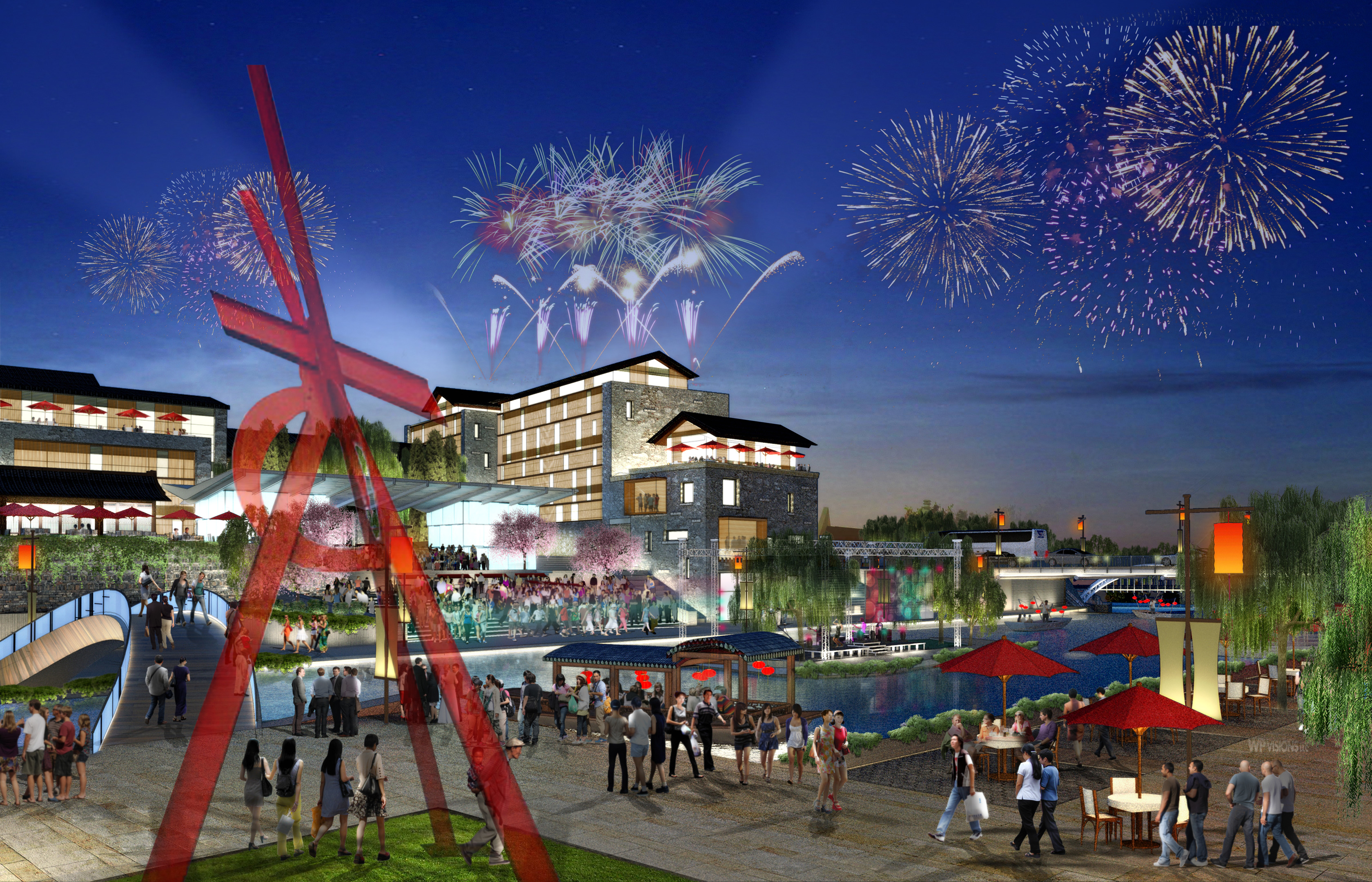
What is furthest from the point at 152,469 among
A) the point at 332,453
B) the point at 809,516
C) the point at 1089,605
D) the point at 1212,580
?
the point at 1089,605

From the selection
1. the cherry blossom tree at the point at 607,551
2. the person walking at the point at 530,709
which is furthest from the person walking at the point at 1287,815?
the cherry blossom tree at the point at 607,551

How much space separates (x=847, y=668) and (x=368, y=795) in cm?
3263

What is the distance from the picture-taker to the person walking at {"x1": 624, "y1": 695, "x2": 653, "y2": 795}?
56.2 ft

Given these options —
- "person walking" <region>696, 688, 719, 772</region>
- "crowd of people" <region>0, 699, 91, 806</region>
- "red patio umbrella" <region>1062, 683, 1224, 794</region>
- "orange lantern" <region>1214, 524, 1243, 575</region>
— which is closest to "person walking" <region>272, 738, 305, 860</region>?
"crowd of people" <region>0, 699, 91, 806</region>

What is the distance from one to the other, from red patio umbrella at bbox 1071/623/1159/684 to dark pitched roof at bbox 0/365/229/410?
65.7 metres

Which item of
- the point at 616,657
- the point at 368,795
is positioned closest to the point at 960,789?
the point at 368,795

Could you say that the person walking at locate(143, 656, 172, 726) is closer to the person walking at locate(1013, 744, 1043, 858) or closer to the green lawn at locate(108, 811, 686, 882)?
the green lawn at locate(108, 811, 686, 882)

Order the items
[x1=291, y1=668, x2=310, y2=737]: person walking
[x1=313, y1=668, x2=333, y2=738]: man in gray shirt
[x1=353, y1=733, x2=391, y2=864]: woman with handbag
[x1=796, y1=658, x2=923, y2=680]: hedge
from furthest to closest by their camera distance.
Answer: [x1=796, y1=658, x2=923, y2=680]: hedge, [x1=313, y1=668, x2=333, y2=738]: man in gray shirt, [x1=291, y1=668, x2=310, y2=737]: person walking, [x1=353, y1=733, x2=391, y2=864]: woman with handbag

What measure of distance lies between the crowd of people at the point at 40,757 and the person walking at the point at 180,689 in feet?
19.8

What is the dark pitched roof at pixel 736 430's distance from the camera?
71812mm

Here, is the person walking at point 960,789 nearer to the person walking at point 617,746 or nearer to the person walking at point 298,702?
the person walking at point 617,746

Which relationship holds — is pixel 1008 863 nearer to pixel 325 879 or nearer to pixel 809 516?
pixel 325 879

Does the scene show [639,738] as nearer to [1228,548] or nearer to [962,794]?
[962,794]

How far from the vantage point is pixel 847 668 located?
143ft
